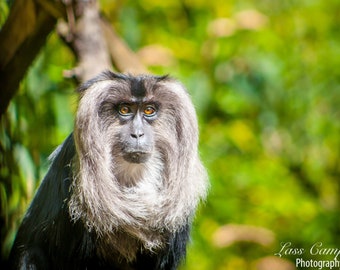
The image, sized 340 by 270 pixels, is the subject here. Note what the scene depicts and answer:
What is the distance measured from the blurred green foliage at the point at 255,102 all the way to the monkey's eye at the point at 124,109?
2093 mm

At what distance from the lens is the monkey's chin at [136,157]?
11.8 ft

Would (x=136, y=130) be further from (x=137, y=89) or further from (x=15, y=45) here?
(x=15, y=45)

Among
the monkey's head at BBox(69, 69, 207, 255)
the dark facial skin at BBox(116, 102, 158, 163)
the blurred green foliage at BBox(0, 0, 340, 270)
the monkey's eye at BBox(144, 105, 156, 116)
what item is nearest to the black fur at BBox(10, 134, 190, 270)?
the monkey's head at BBox(69, 69, 207, 255)

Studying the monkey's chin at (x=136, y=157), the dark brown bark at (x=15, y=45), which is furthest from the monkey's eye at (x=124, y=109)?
the dark brown bark at (x=15, y=45)

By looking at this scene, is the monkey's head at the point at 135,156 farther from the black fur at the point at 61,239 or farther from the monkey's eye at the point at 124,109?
the black fur at the point at 61,239

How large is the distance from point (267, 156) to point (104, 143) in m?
3.96

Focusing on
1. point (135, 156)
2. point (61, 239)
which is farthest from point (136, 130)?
point (61, 239)

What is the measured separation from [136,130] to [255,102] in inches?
126

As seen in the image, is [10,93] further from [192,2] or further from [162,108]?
[192,2]

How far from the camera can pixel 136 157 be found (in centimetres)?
362

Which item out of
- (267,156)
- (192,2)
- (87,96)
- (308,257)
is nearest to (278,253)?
(308,257)

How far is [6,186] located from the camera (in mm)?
4160

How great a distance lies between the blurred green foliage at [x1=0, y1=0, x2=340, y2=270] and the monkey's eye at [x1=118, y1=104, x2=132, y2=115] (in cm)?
209

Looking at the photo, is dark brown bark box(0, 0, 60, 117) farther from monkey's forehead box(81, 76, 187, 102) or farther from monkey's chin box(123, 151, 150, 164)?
monkey's chin box(123, 151, 150, 164)
